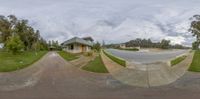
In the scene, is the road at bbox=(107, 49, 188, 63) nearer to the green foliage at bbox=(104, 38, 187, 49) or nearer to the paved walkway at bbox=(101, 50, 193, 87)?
the green foliage at bbox=(104, 38, 187, 49)

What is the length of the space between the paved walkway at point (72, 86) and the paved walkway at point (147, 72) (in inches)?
11.1

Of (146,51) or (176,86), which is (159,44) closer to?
(146,51)

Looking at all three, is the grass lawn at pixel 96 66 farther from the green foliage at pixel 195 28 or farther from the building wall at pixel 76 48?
the green foliage at pixel 195 28

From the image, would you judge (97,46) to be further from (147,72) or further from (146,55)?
(146,55)

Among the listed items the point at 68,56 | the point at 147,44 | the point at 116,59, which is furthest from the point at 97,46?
the point at 147,44

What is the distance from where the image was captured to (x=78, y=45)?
439 inches

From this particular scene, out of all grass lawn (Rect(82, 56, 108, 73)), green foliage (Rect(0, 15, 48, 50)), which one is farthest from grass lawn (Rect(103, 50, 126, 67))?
green foliage (Rect(0, 15, 48, 50))

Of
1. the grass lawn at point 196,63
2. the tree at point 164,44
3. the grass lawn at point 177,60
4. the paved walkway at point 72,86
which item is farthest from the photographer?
the grass lawn at point 196,63

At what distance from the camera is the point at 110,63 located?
10695mm

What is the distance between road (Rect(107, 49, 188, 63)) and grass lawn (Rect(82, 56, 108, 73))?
1.55 metres

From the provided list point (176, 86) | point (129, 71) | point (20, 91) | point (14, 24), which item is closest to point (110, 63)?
point (129, 71)

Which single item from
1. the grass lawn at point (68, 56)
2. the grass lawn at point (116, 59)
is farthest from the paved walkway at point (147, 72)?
the grass lawn at point (68, 56)

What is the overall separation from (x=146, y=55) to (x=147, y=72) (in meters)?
1.21

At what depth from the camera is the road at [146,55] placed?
9188 mm
